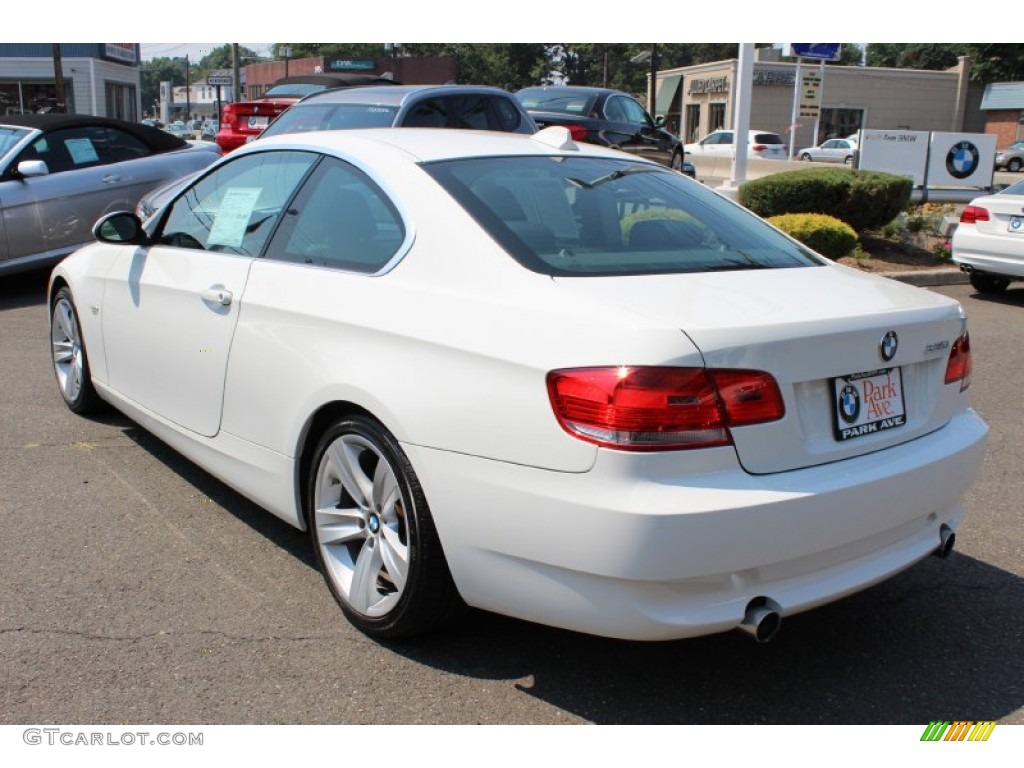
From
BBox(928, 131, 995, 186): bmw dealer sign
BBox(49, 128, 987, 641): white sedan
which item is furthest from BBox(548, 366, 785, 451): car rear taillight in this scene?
BBox(928, 131, 995, 186): bmw dealer sign

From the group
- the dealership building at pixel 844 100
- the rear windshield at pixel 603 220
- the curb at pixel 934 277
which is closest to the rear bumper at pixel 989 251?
the curb at pixel 934 277

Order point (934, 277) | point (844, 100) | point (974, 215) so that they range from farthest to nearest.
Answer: point (844, 100), point (934, 277), point (974, 215)

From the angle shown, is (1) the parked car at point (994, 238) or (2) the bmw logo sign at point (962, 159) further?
(2) the bmw logo sign at point (962, 159)

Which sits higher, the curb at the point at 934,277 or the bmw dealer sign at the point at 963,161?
the bmw dealer sign at the point at 963,161

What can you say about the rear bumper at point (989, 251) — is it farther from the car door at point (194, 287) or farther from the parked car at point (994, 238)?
the car door at point (194, 287)

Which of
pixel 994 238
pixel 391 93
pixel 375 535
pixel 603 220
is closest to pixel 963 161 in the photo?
pixel 994 238

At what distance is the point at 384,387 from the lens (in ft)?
10.0

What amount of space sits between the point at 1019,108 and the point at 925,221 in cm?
4952

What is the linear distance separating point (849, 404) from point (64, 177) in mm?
8698

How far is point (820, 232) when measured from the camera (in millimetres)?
10500

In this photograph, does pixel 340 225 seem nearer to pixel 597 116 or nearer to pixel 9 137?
pixel 9 137

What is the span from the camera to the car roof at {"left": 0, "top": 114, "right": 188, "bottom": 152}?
980 centimetres

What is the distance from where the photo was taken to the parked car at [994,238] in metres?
9.97
